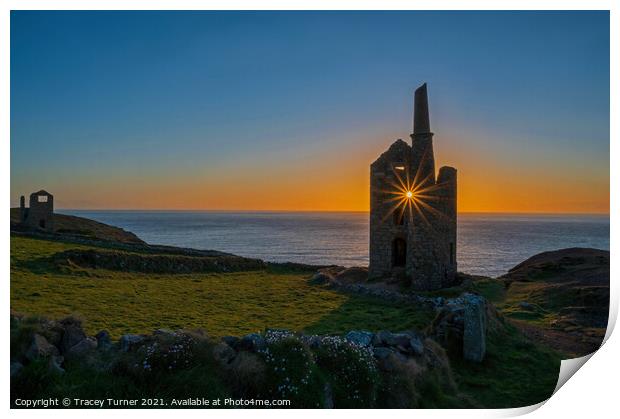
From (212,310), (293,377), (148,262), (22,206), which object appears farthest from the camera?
(148,262)

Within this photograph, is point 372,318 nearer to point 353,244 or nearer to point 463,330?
point 463,330

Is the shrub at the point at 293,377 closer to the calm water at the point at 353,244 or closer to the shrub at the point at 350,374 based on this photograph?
the shrub at the point at 350,374

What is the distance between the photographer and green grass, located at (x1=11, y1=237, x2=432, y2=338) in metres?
10.8

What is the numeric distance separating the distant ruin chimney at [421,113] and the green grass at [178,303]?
899 cm

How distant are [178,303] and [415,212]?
11833 millimetres

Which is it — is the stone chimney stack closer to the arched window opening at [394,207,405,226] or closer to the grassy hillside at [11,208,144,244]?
the arched window opening at [394,207,405,226]

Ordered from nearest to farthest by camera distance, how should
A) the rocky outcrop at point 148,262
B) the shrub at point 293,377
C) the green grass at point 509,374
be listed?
the shrub at point 293,377, the green grass at point 509,374, the rocky outcrop at point 148,262

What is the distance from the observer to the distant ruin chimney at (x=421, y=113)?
785 inches

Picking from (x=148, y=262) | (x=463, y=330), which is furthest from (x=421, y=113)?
(x=148, y=262)

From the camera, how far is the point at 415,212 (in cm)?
2019

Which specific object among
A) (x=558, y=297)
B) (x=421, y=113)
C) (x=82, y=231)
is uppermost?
(x=421, y=113)

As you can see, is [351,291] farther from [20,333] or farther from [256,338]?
[20,333]

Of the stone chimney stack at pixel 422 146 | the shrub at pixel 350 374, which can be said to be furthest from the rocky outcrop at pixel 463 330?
the stone chimney stack at pixel 422 146
